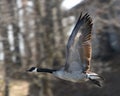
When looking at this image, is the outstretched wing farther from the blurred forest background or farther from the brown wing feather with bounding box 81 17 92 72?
the blurred forest background

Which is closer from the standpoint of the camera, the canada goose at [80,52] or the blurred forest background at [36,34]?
the canada goose at [80,52]

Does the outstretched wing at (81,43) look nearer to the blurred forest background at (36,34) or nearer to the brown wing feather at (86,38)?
the brown wing feather at (86,38)

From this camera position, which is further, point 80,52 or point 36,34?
point 36,34

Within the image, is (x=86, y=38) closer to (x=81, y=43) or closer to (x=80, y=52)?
(x=81, y=43)

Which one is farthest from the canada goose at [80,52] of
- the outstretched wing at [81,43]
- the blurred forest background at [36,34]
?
the blurred forest background at [36,34]

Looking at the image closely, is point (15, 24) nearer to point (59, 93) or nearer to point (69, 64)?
point (59, 93)

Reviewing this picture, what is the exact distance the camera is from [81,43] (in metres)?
7.18

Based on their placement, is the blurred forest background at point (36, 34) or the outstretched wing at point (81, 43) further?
the blurred forest background at point (36, 34)

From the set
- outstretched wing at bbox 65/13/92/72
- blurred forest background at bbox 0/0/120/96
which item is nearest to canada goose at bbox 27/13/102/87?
outstretched wing at bbox 65/13/92/72

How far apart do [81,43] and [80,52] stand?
0.44 feet

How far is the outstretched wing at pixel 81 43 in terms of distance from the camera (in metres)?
7.12

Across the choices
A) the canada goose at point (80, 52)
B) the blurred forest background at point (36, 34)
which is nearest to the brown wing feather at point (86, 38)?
the canada goose at point (80, 52)

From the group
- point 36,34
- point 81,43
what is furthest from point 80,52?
point 36,34

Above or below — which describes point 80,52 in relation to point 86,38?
below
